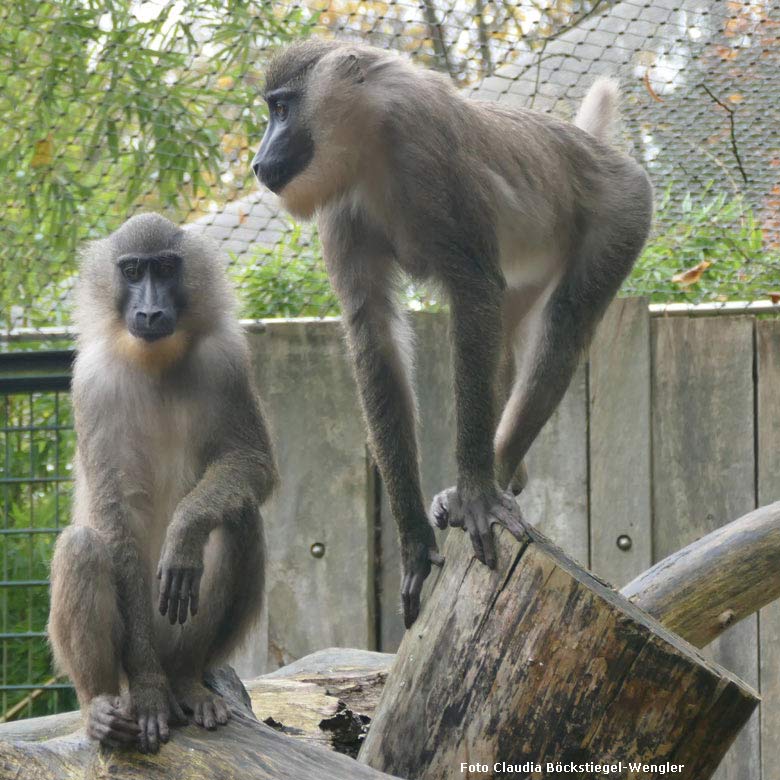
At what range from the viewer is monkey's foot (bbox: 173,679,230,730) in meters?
4.13

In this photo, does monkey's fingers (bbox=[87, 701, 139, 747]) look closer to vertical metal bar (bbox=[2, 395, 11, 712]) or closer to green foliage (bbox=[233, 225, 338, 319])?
vertical metal bar (bbox=[2, 395, 11, 712])

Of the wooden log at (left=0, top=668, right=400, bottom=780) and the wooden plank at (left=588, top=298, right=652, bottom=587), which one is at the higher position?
the wooden plank at (left=588, top=298, right=652, bottom=587)

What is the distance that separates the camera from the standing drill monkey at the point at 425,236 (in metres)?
4.71

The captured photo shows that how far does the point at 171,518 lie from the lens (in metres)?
4.71

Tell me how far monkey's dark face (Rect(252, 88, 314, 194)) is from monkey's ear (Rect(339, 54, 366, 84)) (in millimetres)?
198

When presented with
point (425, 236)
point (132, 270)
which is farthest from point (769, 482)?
point (132, 270)

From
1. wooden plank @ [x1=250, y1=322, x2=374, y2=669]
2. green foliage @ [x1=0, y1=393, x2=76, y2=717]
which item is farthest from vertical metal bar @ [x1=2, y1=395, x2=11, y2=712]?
wooden plank @ [x1=250, y1=322, x2=374, y2=669]

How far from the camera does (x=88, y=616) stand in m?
4.07

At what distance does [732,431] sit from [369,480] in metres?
1.87

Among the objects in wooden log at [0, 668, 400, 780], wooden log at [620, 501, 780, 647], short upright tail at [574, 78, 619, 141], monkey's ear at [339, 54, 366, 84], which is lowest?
wooden log at [0, 668, 400, 780]

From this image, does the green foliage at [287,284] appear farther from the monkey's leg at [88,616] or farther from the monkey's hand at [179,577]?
the monkey's leg at [88,616]

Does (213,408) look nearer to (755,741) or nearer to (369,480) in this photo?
(369,480)

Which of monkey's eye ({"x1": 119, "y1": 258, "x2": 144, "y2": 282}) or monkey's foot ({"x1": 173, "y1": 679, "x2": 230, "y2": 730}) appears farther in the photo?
monkey's eye ({"x1": 119, "y1": 258, "x2": 144, "y2": 282})

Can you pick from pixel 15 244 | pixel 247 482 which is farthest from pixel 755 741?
pixel 15 244
